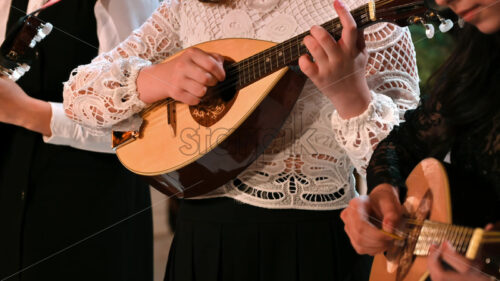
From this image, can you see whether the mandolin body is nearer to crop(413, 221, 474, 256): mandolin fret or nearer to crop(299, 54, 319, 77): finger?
crop(299, 54, 319, 77): finger

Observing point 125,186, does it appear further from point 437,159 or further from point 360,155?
point 437,159

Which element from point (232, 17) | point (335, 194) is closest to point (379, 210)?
point (335, 194)

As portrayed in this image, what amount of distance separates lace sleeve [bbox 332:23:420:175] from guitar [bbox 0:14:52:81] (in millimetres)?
344

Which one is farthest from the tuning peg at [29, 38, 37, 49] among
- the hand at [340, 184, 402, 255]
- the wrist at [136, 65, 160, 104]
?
the hand at [340, 184, 402, 255]

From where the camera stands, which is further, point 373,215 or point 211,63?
point 211,63

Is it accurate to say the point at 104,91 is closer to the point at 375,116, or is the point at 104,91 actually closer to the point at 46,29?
the point at 46,29

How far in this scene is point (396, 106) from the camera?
0.38 metres

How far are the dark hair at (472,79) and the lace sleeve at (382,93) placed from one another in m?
0.12

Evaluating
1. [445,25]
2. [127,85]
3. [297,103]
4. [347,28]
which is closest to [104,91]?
[127,85]

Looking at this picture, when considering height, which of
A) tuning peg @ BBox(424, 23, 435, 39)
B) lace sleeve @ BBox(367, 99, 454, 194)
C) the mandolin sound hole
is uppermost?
the mandolin sound hole

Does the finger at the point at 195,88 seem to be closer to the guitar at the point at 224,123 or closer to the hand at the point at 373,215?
the guitar at the point at 224,123

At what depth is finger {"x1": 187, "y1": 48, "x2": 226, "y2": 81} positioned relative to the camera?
0.51 metres

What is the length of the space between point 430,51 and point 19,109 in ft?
1.55

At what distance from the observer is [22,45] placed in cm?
57
